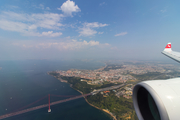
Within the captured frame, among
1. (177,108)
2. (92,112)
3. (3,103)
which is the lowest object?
(92,112)

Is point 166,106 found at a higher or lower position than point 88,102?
A: higher

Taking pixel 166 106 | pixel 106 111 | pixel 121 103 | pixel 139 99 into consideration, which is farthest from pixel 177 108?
pixel 121 103

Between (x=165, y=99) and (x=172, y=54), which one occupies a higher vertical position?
(x=172, y=54)

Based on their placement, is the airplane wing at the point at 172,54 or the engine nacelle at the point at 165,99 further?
the airplane wing at the point at 172,54

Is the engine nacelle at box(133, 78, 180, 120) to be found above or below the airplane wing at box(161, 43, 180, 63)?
below

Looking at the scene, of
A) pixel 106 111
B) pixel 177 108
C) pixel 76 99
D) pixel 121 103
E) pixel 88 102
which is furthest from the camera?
pixel 76 99

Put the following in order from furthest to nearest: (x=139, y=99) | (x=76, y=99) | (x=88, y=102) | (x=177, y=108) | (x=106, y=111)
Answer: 1. (x=76, y=99)
2. (x=88, y=102)
3. (x=106, y=111)
4. (x=139, y=99)
5. (x=177, y=108)

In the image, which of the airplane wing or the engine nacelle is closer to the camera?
Answer: the engine nacelle

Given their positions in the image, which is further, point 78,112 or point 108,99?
point 108,99

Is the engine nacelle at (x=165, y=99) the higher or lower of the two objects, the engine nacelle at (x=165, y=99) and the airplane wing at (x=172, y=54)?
the lower

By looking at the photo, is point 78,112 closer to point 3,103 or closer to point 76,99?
point 76,99

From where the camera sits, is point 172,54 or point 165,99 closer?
point 165,99
